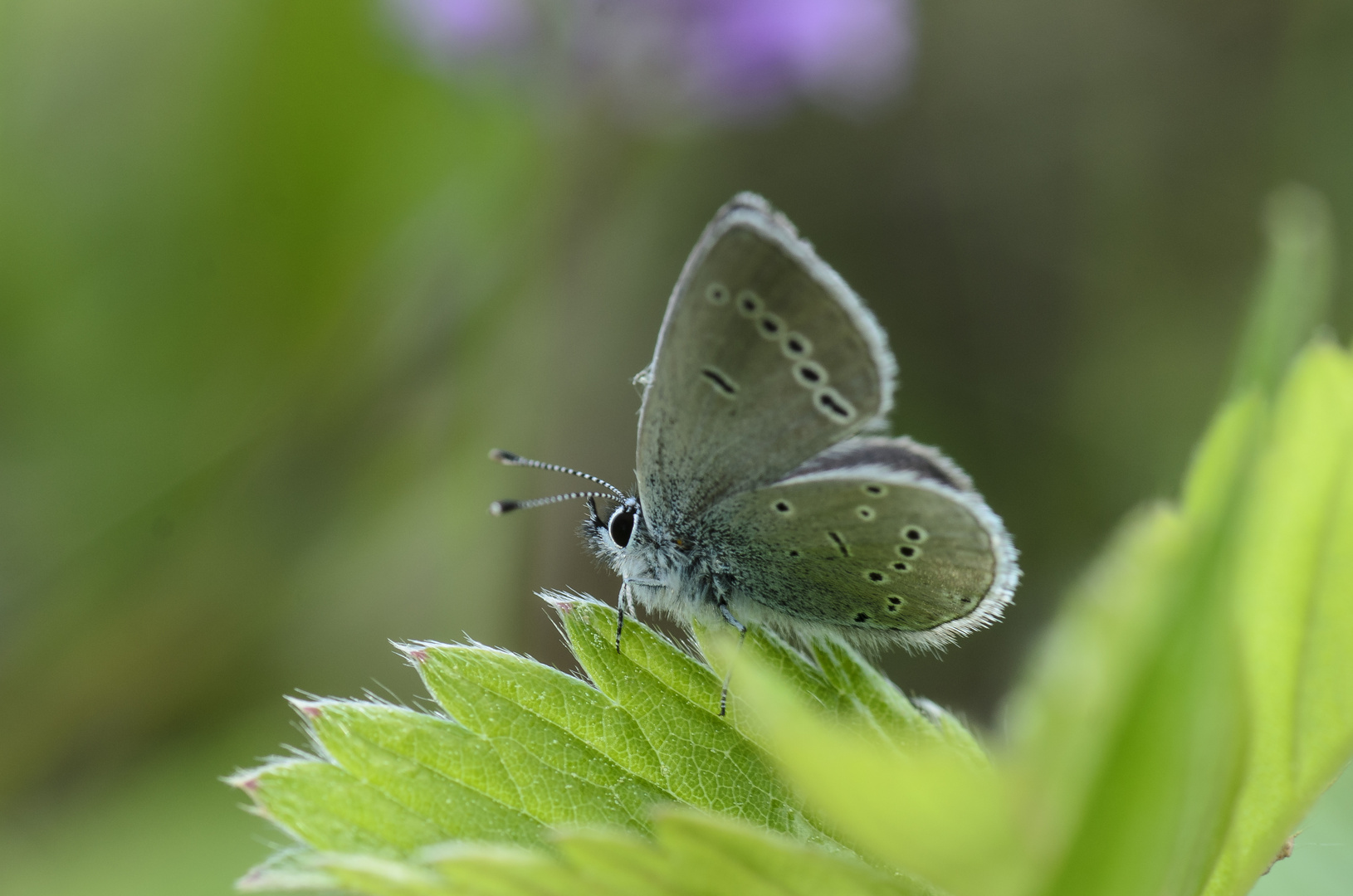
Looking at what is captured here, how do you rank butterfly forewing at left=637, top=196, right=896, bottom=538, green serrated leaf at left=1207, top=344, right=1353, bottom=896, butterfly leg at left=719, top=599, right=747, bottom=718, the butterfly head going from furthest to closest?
the butterfly head, butterfly forewing at left=637, top=196, right=896, bottom=538, butterfly leg at left=719, top=599, right=747, bottom=718, green serrated leaf at left=1207, top=344, right=1353, bottom=896

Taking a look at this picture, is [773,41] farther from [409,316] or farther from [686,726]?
[686,726]

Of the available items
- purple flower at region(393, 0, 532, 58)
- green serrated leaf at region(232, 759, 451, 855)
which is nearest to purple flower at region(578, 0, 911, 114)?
purple flower at region(393, 0, 532, 58)

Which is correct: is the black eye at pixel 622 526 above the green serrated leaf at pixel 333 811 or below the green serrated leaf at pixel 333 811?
above

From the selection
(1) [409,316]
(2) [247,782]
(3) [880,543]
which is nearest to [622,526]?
(3) [880,543]

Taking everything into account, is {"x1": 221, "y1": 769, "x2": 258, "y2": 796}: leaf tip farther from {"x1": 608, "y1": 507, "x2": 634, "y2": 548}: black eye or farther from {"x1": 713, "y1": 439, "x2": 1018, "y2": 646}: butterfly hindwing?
{"x1": 608, "y1": 507, "x2": 634, "y2": 548}: black eye

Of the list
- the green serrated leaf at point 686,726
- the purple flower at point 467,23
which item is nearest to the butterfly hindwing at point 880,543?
the green serrated leaf at point 686,726

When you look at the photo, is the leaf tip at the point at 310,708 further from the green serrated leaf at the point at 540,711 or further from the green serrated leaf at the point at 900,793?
the green serrated leaf at the point at 900,793
